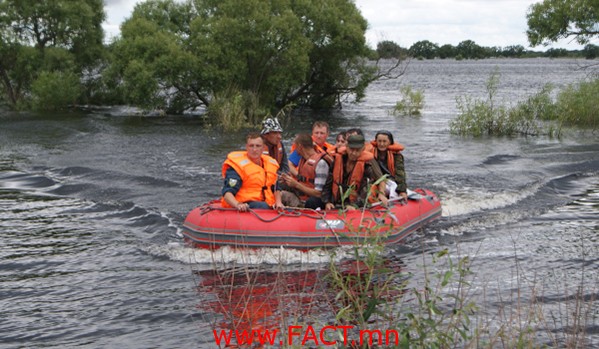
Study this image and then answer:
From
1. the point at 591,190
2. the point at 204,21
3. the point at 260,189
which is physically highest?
the point at 204,21

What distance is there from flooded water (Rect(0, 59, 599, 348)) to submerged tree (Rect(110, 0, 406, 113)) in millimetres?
4247

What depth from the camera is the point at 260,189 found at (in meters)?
10.0

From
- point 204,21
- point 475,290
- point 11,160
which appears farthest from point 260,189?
point 204,21

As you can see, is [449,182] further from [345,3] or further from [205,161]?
[345,3]

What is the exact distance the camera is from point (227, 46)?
26.1 metres

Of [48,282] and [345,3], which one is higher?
[345,3]

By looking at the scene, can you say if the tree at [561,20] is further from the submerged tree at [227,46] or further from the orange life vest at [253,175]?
the orange life vest at [253,175]

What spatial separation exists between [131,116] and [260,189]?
67.5ft

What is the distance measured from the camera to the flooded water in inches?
292

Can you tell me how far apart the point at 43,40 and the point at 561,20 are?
2079 centimetres

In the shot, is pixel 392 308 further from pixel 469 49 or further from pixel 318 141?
pixel 469 49

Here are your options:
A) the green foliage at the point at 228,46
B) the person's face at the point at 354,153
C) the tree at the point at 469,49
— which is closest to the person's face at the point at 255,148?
the person's face at the point at 354,153

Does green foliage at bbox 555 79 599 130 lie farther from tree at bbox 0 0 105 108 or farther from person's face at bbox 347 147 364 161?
tree at bbox 0 0 105 108

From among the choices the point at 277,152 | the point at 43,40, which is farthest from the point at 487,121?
the point at 43,40
